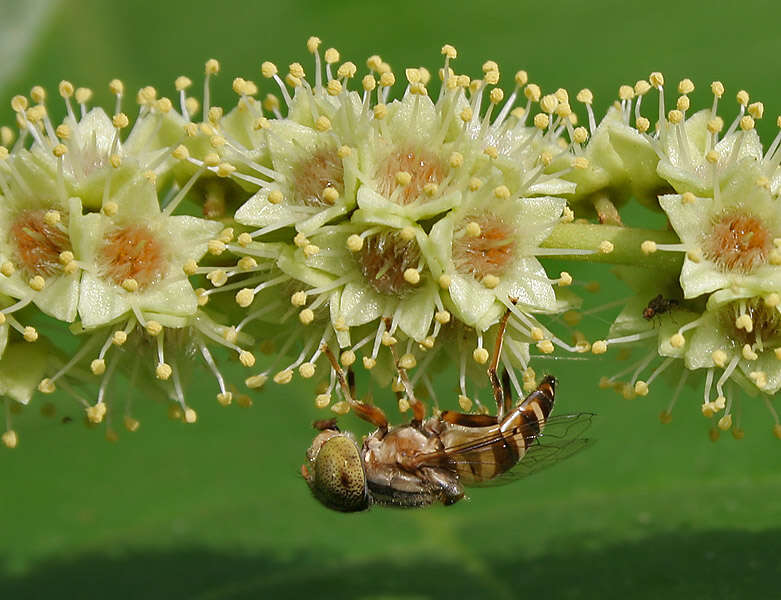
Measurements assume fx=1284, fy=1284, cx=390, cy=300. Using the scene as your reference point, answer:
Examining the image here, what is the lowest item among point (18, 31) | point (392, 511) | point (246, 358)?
point (392, 511)

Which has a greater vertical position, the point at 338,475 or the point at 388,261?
the point at 388,261

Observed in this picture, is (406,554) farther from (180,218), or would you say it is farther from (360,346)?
(180,218)

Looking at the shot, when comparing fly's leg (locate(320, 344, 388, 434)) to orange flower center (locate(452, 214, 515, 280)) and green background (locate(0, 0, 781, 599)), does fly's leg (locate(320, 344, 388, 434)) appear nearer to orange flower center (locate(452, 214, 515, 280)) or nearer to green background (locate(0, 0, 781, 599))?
orange flower center (locate(452, 214, 515, 280))

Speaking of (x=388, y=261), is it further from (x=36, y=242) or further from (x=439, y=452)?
(x=36, y=242)

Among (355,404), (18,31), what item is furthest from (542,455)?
(18,31)

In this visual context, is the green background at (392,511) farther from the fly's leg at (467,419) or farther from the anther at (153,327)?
the anther at (153,327)

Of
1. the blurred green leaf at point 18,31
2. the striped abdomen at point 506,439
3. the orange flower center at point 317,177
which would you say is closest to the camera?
the orange flower center at point 317,177

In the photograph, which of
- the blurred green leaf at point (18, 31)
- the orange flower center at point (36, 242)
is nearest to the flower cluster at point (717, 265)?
the orange flower center at point (36, 242)
